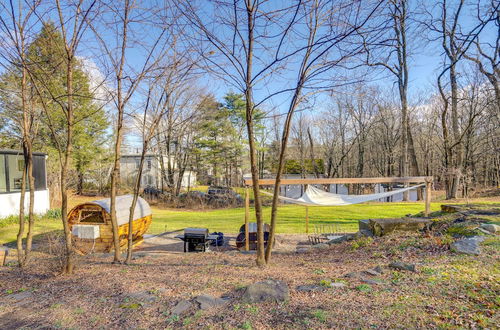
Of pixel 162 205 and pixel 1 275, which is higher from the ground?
pixel 1 275

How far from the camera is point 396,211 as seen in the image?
1262cm

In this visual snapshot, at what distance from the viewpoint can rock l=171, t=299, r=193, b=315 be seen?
256 centimetres

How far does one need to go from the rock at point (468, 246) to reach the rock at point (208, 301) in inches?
136

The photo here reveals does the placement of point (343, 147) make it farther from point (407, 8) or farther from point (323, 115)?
point (407, 8)

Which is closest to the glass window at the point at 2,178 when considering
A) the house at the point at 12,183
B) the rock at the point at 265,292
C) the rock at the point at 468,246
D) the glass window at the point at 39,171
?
the house at the point at 12,183

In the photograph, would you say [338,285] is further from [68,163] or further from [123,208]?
[123,208]

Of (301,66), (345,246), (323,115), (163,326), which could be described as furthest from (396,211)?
(323,115)

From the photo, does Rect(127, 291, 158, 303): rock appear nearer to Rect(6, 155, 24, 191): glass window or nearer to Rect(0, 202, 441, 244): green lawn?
Rect(0, 202, 441, 244): green lawn

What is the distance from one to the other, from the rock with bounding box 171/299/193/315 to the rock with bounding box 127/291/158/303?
33 cm

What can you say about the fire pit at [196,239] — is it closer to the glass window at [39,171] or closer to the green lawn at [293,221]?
the green lawn at [293,221]

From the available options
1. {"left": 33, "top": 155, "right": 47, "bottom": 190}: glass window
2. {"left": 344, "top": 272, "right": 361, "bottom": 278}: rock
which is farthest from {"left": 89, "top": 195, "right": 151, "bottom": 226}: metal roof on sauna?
{"left": 33, "top": 155, "right": 47, "bottom": 190}: glass window

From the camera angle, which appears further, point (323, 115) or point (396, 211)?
point (323, 115)

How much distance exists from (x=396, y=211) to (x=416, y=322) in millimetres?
11726

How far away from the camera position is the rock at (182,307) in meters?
2.56
